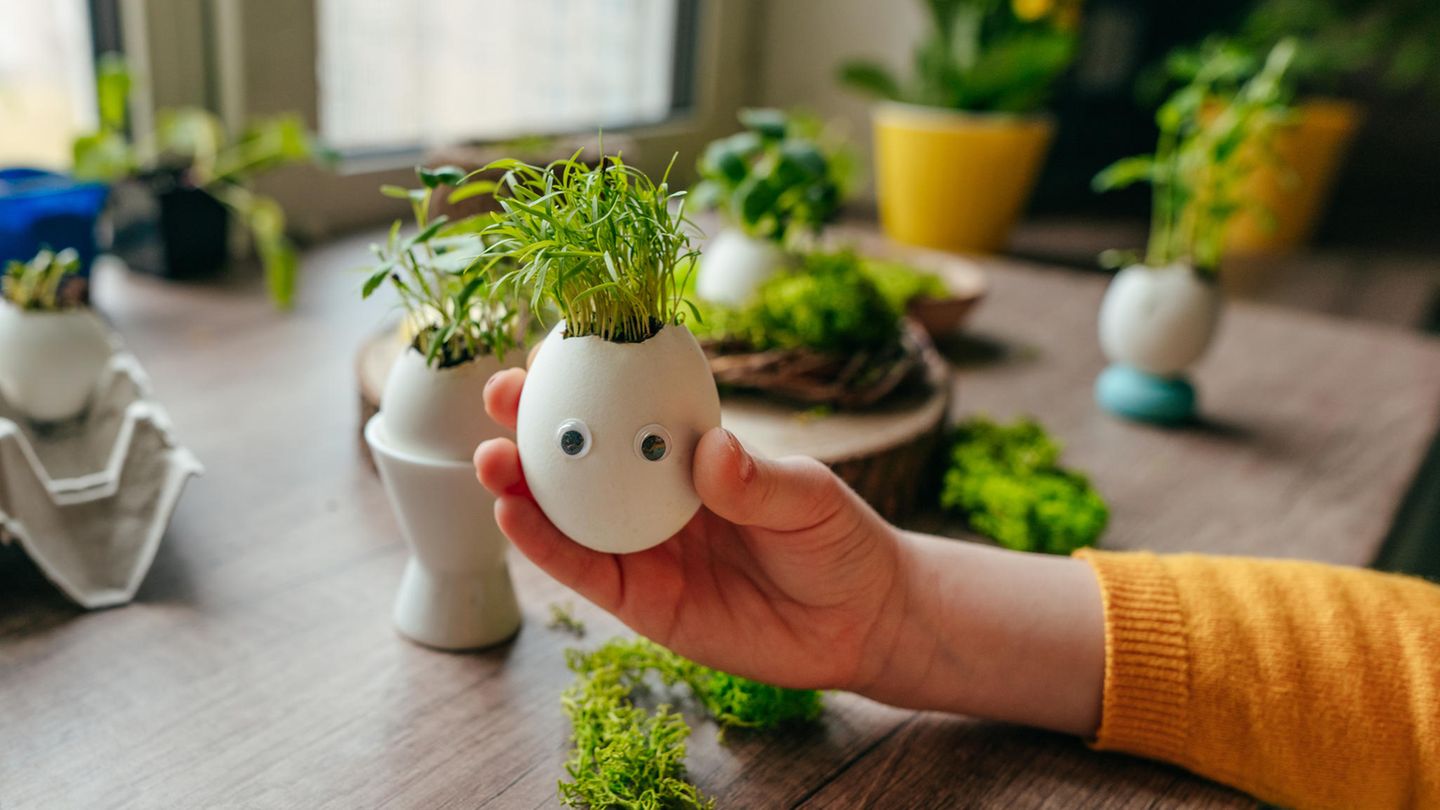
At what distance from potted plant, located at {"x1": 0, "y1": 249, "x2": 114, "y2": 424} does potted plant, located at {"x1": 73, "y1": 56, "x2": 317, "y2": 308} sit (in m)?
0.44

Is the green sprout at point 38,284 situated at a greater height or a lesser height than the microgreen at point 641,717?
greater

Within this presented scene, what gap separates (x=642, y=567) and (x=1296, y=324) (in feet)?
3.86

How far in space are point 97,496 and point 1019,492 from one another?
22.4 inches

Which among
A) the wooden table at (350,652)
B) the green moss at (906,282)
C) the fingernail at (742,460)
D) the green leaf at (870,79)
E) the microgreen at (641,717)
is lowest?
the wooden table at (350,652)

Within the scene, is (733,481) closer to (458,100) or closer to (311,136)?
(311,136)

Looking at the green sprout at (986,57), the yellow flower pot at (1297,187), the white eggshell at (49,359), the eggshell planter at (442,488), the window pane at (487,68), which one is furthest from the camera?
the yellow flower pot at (1297,187)

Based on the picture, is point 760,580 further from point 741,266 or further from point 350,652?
point 741,266

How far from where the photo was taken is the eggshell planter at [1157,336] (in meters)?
1.00

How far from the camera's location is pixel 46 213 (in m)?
1.02

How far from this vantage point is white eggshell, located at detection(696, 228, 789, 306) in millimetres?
962

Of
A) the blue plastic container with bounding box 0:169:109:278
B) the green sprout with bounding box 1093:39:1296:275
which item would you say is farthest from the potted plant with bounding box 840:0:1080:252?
the blue plastic container with bounding box 0:169:109:278

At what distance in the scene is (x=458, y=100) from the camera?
1685 mm

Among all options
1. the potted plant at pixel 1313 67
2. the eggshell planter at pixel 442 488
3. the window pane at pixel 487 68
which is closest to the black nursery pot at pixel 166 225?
the window pane at pixel 487 68

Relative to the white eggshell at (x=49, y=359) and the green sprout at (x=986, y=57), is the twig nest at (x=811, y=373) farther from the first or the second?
the green sprout at (x=986, y=57)
